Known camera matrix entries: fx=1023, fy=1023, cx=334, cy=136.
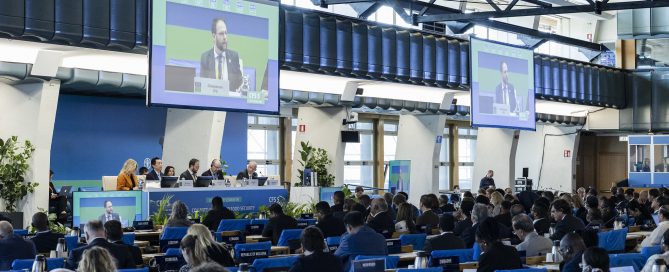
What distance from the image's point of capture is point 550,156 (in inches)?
1373

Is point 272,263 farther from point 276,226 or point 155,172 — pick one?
point 155,172

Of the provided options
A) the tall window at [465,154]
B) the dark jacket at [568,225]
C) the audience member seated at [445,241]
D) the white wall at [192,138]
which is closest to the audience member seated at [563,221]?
the dark jacket at [568,225]

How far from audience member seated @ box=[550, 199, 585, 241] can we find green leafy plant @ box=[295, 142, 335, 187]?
10588 mm

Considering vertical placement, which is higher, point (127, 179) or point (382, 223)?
point (127, 179)

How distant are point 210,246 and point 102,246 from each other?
1087mm

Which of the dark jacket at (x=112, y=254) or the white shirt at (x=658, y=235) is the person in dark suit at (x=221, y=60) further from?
the dark jacket at (x=112, y=254)

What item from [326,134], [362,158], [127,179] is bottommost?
[127,179]

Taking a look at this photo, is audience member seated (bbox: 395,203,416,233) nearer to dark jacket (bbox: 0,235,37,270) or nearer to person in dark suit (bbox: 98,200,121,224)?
person in dark suit (bbox: 98,200,121,224)

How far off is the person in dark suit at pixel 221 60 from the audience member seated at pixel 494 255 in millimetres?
8690

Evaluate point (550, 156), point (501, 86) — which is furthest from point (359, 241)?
point (550, 156)

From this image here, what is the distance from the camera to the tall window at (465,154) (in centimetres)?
3562

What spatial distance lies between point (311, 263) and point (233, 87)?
956cm

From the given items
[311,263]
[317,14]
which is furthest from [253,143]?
[311,263]

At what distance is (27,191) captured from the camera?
16.7 m
